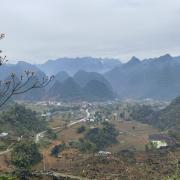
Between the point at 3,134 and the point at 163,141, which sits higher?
the point at 3,134

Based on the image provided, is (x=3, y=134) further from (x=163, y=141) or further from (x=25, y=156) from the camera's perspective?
(x=163, y=141)

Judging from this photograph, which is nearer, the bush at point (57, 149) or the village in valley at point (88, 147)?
the village in valley at point (88, 147)

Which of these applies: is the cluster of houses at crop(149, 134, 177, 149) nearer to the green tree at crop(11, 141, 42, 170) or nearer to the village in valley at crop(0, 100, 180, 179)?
the village in valley at crop(0, 100, 180, 179)

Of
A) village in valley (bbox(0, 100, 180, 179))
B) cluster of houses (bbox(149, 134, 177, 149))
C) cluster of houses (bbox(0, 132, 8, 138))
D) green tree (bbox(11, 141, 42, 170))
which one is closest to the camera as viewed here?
green tree (bbox(11, 141, 42, 170))

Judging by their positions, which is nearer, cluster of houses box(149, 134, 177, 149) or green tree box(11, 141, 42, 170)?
green tree box(11, 141, 42, 170)

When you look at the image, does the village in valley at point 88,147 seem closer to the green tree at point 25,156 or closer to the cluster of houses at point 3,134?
the cluster of houses at point 3,134

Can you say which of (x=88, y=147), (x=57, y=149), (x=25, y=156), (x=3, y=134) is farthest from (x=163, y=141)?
(x=25, y=156)

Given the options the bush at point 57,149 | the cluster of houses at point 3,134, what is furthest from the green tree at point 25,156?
the cluster of houses at point 3,134

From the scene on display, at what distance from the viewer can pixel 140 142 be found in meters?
95.1

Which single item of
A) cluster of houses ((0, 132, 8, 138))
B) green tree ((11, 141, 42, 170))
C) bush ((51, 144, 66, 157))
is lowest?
bush ((51, 144, 66, 157))

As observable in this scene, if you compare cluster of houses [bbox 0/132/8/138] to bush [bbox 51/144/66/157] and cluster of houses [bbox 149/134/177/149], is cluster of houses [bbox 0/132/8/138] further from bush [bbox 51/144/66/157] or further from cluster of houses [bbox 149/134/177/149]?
cluster of houses [bbox 149/134/177/149]

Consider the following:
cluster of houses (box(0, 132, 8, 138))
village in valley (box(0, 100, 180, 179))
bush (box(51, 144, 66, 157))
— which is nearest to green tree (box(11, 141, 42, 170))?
village in valley (box(0, 100, 180, 179))

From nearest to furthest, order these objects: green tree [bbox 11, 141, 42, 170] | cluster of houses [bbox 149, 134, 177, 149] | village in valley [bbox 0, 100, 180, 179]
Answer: green tree [bbox 11, 141, 42, 170] → village in valley [bbox 0, 100, 180, 179] → cluster of houses [bbox 149, 134, 177, 149]

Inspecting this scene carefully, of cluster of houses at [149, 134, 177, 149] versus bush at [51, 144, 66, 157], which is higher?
bush at [51, 144, 66, 157]
